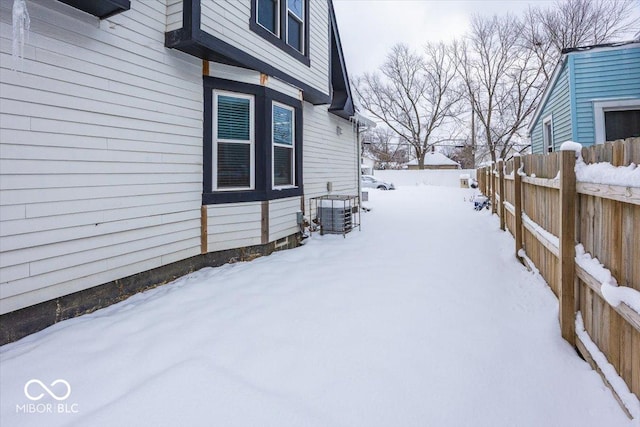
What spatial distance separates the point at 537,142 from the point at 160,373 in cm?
1248

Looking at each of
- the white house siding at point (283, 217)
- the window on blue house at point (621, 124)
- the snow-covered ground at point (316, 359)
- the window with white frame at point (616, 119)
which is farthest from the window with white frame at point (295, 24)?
the window on blue house at point (621, 124)

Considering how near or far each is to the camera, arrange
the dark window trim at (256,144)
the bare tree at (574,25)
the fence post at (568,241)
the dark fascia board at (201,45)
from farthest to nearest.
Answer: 1. the bare tree at (574,25)
2. the dark window trim at (256,144)
3. the dark fascia board at (201,45)
4. the fence post at (568,241)

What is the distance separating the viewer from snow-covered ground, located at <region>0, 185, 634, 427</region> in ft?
6.75

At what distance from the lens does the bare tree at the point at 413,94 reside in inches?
1430

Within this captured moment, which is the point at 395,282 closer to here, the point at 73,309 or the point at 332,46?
the point at 73,309

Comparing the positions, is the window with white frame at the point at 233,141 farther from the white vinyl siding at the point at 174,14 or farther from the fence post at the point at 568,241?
the fence post at the point at 568,241

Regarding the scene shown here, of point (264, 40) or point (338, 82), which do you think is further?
point (338, 82)

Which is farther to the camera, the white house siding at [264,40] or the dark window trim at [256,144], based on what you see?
the dark window trim at [256,144]

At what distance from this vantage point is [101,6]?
136 inches

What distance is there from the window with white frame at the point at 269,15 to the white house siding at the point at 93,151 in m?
1.66

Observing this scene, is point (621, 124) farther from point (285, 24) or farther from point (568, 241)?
point (285, 24)

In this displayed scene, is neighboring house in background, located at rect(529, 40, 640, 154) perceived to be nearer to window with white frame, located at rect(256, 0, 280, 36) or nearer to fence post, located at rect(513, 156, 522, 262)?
fence post, located at rect(513, 156, 522, 262)

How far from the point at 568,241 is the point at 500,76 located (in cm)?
3258

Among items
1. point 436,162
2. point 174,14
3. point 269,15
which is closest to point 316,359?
point 174,14
